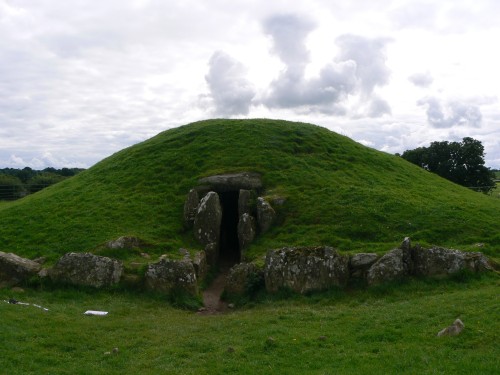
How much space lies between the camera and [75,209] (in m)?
27.3

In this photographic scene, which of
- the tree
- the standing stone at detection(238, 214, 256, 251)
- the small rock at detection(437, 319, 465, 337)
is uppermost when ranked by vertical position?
the tree

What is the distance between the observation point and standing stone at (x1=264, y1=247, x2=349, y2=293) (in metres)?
18.2

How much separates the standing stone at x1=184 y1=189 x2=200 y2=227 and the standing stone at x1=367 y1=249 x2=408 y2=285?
10.5 meters

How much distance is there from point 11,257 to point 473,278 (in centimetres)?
1820

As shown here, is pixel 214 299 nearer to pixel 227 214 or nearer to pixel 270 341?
pixel 270 341

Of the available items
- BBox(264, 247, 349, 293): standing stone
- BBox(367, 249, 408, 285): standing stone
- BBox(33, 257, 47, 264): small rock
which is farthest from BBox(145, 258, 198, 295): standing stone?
BBox(367, 249, 408, 285): standing stone

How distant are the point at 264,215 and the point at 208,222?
285 centimetres

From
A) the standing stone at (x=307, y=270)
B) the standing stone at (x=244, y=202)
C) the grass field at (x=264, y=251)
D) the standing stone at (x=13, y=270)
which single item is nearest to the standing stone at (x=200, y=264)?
the grass field at (x=264, y=251)

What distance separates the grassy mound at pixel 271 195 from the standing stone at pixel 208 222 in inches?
25.8

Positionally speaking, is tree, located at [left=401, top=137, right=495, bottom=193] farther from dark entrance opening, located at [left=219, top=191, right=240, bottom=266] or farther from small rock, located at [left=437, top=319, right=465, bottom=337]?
small rock, located at [left=437, top=319, right=465, bottom=337]

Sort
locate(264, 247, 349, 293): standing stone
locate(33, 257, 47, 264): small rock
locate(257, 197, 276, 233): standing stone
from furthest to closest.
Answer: locate(257, 197, 276, 233): standing stone → locate(33, 257, 47, 264): small rock → locate(264, 247, 349, 293): standing stone

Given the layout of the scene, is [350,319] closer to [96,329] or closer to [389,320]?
[389,320]

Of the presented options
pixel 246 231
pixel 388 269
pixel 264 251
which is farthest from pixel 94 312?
pixel 388 269

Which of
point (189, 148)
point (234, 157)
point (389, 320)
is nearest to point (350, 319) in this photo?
point (389, 320)
